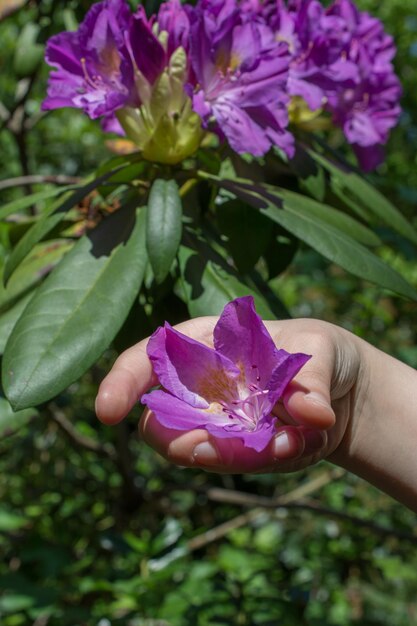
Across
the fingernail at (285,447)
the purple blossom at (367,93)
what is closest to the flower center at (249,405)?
the fingernail at (285,447)

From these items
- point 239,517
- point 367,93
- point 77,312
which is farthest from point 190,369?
point 239,517

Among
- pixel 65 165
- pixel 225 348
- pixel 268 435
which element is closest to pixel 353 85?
pixel 225 348

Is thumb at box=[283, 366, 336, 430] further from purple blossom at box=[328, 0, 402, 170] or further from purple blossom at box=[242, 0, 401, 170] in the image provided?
purple blossom at box=[328, 0, 402, 170]

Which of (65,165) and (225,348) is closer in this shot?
(225,348)

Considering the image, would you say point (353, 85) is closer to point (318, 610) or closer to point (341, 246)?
point (341, 246)

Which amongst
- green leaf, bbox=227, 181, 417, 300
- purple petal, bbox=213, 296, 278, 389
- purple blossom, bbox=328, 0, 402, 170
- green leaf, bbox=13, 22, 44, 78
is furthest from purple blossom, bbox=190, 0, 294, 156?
green leaf, bbox=13, 22, 44, 78

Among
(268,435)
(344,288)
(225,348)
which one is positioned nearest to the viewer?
(268,435)

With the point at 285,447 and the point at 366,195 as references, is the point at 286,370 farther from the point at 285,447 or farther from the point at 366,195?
the point at 366,195
